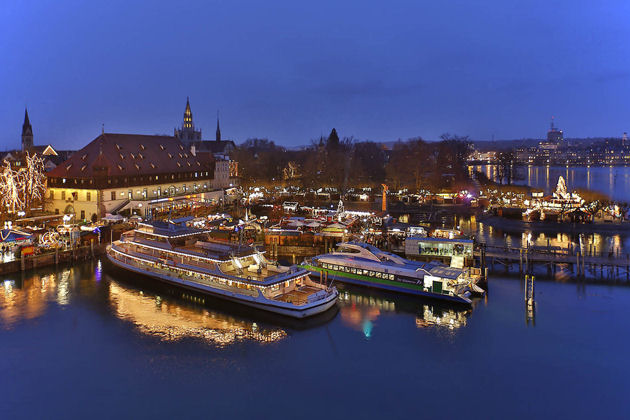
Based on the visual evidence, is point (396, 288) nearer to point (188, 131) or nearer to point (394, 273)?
point (394, 273)

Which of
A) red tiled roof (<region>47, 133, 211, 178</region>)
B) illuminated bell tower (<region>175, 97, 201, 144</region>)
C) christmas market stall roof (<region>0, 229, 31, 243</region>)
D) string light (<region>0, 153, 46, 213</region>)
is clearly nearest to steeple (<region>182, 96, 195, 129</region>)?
illuminated bell tower (<region>175, 97, 201, 144</region>)

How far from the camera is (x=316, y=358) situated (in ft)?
66.2

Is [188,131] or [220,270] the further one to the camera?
[188,131]

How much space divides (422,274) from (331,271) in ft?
19.8

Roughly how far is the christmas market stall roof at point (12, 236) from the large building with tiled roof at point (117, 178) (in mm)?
10460

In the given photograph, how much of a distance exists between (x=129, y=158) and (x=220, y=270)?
29.7 m

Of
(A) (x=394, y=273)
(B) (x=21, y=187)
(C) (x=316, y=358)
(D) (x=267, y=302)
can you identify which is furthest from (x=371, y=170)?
(C) (x=316, y=358)

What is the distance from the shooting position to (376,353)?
67.5ft

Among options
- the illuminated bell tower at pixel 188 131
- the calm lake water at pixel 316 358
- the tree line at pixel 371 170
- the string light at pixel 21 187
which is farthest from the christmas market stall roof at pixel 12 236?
the illuminated bell tower at pixel 188 131

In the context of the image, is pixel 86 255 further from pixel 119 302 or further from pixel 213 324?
pixel 213 324

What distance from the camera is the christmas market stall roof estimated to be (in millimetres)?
34156

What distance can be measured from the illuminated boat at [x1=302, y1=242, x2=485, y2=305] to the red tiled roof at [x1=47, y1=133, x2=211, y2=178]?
27.8 metres

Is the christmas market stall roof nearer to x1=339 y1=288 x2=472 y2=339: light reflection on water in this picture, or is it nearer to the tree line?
x1=339 y1=288 x2=472 y2=339: light reflection on water

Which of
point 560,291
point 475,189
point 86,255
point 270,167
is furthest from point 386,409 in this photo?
point 270,167
